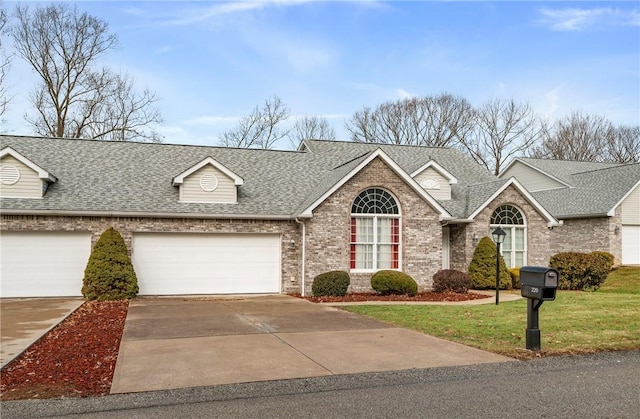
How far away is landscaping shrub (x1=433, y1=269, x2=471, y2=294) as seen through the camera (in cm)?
1795

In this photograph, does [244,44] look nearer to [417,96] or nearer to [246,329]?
[246,329]

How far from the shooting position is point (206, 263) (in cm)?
1786

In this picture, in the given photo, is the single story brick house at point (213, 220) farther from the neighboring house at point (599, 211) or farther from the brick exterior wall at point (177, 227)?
the neighboring house at point (599, 211)

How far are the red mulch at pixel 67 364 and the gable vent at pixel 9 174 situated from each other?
7.29m

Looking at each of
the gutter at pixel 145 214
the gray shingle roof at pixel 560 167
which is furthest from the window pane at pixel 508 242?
the gray shingle roof at pixel 560 167

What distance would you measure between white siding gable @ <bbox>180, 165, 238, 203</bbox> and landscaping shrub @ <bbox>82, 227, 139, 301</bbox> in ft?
9.19

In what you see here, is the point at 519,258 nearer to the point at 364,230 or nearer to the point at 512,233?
the point at 512,233

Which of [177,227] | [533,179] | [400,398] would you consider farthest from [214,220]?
[533,179]

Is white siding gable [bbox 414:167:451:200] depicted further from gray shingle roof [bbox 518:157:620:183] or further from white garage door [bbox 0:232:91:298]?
gray shingle roof [bbox 518:157:620:183]

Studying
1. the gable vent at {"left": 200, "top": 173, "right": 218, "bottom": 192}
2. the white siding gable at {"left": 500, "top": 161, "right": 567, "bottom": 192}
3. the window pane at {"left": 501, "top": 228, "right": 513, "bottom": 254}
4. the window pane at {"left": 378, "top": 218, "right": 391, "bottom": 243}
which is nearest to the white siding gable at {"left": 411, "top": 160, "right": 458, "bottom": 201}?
the window pane at {"left": 501, "top": 228, "right": 513, "bottom": 254}

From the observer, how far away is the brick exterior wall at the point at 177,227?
1644 centimetres

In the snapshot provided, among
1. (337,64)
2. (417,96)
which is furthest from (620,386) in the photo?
(417,96)

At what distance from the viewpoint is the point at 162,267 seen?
17500mm

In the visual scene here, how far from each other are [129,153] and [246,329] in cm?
1250
